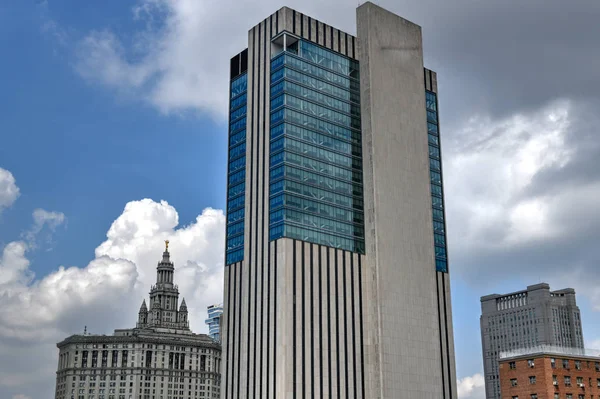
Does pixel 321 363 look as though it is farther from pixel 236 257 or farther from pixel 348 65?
pixel 348 65

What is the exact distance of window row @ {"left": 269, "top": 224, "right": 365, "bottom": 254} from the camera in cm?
12144

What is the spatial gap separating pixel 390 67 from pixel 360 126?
45.4ft

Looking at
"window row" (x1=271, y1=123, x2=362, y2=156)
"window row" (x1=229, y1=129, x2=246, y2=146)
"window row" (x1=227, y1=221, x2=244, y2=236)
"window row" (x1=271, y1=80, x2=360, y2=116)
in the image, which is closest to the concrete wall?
"window row" (x1=271, y1=123, x2=362, y2=156)

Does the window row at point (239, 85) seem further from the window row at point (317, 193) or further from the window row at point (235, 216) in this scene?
the window row at point (317, 193)

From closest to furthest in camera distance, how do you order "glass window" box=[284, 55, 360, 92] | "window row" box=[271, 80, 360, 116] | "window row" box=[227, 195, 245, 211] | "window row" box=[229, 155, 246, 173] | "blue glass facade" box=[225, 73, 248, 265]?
1. "window row" box=[271, 80, 360, 116]
2. "glass window" box=[284, 55, 360, 92]
3. "blue glass facade" box=[225, 73, 248, 265]
4. "window row" box=[227, 195, 245, 211]
5. "window row" box=[229, 155, 246, 173]

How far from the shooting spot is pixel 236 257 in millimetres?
130750

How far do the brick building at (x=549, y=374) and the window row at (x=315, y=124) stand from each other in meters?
50.3

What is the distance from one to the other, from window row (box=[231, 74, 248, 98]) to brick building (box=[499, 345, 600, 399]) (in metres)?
70.4

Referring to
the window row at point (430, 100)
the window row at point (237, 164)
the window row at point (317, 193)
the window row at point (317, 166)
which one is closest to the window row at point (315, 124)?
the window row at point (317, 166)

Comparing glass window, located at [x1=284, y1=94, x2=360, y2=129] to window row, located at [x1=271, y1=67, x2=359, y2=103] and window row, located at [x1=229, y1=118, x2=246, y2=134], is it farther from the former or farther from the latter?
window row, located at [x1=229, y1=118, x2=246, y2=134]

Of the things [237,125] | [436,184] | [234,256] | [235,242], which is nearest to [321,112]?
[237,125]

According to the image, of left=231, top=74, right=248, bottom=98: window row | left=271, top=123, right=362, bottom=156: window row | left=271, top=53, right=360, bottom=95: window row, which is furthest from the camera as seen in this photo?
left=231, top=74, right=248, bottom=98: window row

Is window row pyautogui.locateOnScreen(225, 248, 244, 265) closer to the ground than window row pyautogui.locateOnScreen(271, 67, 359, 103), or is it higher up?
closer to the ground

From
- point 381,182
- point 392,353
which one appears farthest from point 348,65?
point 392,353
